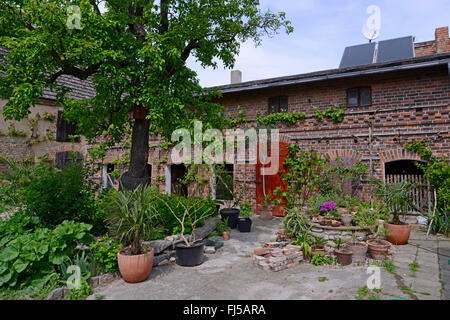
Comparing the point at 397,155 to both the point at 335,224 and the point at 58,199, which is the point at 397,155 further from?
the point at 58,199

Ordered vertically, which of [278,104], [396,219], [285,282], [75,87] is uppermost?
[75,87]

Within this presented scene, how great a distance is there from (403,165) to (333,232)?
5755 millimetres

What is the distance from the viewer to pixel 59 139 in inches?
470

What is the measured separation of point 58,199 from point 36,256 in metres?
1.71

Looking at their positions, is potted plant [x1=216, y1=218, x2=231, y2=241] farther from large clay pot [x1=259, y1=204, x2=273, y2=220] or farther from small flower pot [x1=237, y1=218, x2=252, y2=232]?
large clay pot [x1=259, y1=204, x2=273, y2=220]

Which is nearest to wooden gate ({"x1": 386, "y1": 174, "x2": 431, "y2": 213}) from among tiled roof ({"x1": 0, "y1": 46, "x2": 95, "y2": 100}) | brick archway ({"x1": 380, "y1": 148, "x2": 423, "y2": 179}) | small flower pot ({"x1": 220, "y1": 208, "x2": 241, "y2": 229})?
brick archway ({"x1": 380, "y1": 148, "x2": 423, "y2": 179})

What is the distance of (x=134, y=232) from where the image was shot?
13.7 ft

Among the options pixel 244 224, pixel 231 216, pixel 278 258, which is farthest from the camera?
pixel 231 216

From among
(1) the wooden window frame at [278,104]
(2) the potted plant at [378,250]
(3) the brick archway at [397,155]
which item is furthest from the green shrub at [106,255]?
(3) the brick archway at [397,155]

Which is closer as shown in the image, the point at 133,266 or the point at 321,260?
the point at 133,266

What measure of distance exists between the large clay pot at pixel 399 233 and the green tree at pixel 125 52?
4.50 metres

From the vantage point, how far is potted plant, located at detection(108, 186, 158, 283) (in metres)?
3.98

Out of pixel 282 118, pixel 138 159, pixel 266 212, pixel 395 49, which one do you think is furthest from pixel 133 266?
pixel 395 49

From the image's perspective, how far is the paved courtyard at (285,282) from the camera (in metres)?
3.59
